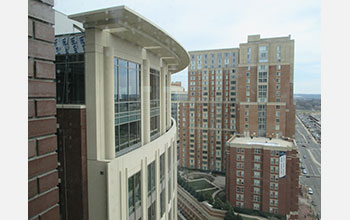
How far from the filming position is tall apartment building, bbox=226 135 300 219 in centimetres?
712

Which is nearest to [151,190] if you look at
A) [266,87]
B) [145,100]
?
[145,100]

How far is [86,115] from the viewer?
171cm

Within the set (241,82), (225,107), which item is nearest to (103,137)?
(241,82)

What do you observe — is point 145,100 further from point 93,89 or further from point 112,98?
point 93,89

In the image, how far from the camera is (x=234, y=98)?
11.0 metres

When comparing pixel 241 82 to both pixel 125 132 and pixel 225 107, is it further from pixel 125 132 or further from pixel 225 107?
pixel 125 132

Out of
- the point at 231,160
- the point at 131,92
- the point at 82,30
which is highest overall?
the point at 82,30

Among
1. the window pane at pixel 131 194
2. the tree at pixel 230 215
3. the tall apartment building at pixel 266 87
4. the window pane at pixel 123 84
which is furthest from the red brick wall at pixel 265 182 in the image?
the window pane at pixel 123 84

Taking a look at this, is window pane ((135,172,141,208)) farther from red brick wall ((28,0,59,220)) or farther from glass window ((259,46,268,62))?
glass window ((259,46,268,62))

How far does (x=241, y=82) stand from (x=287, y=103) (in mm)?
1862

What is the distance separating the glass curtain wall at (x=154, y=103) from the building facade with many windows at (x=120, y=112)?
231 mm

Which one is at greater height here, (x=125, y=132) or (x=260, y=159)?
(x=125, y=132)

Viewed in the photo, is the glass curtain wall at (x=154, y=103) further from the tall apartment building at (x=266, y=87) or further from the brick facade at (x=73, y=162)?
the tall apartment building at (x=266, y=87)

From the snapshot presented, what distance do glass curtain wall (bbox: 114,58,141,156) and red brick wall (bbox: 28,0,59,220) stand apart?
48.6 inches
